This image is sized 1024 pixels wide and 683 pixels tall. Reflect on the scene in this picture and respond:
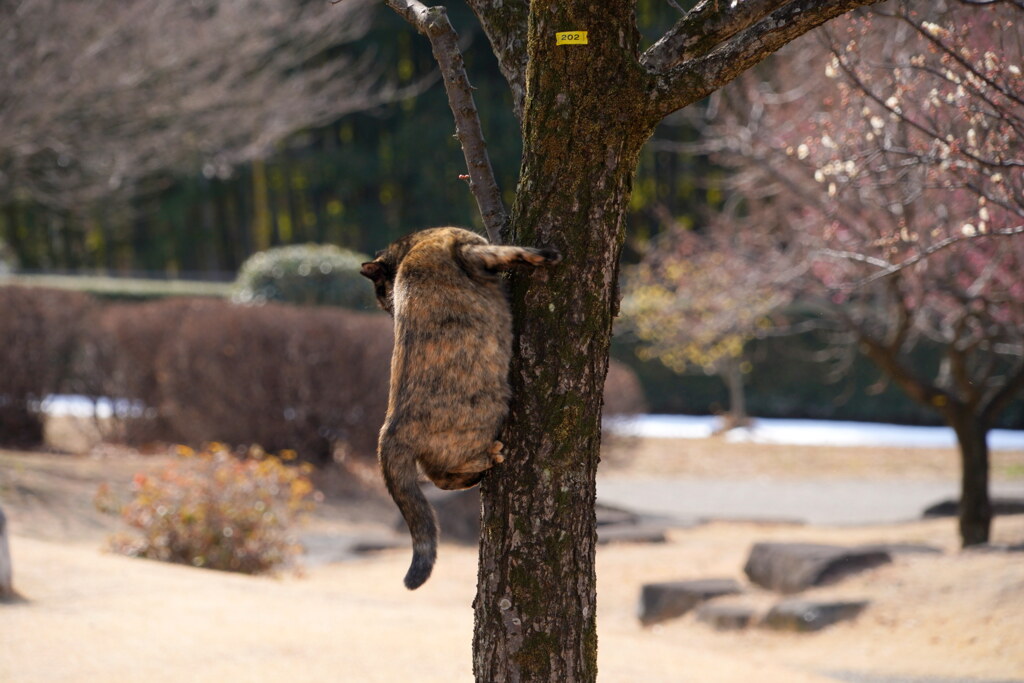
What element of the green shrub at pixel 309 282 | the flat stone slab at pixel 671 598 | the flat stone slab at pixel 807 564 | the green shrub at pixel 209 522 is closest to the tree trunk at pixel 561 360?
the flat stone slab at pixel 671 598

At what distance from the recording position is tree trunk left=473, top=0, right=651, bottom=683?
3217 mm

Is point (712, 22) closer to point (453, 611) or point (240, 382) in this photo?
point (453, 611)

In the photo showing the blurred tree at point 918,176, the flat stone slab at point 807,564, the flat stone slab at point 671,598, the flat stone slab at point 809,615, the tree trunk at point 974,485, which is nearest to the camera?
the blurred tree at point 918,176

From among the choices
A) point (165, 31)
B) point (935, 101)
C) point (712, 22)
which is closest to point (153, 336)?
point (165, 31)

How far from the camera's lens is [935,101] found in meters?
5.59

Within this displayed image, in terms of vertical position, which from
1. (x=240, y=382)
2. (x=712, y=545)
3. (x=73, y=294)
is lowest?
(x=712, y=545)

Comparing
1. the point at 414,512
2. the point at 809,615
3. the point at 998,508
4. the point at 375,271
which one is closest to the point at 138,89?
the point at 809,615

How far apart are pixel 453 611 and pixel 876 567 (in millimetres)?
3342

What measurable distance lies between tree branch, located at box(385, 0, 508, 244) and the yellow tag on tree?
391 millimetres

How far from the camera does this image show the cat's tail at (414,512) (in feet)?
10.3

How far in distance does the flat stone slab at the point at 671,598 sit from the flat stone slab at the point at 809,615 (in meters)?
0.63

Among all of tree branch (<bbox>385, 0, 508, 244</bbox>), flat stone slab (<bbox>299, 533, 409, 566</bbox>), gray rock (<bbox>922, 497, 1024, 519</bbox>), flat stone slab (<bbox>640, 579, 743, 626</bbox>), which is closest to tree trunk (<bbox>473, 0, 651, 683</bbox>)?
tree branch (<bbox>385, 0, 508, 244</bbox>)

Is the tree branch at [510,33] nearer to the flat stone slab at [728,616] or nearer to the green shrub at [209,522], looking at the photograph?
the flat stone slab at [728,616]

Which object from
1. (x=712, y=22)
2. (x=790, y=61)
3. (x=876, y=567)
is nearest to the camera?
(x=712, y=22)
